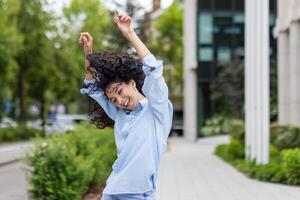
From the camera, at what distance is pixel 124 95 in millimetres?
4027

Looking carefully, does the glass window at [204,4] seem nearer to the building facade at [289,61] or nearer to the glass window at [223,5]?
the glass window at [223,5]

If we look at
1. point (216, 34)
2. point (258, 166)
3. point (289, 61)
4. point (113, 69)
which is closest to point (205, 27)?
point (216, 34)

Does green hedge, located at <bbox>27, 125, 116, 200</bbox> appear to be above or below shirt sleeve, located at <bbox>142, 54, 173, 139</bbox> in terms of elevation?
below

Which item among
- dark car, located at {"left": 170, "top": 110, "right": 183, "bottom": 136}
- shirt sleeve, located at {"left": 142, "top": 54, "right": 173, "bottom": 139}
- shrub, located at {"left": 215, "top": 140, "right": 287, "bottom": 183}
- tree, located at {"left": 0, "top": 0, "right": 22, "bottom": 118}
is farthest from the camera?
dark car, located at {"left": 170, "top": 110, "right": 183, "bottom": 136}

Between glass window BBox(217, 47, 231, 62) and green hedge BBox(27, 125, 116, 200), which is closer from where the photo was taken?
green hedge BBox(27, 125, 116, 200)

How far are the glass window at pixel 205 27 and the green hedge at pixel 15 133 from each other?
1150 centimetres

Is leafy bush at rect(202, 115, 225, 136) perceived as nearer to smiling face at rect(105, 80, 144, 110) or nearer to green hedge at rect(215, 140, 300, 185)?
green hedge at rect(215, 140, 300, 185)

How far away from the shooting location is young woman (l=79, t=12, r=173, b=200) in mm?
3865

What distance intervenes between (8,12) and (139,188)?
122ft

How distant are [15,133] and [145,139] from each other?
130 feet

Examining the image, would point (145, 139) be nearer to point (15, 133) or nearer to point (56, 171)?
point (56, 171)

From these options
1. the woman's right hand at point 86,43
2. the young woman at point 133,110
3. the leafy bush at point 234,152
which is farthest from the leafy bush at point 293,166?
the young woman at point 133,110

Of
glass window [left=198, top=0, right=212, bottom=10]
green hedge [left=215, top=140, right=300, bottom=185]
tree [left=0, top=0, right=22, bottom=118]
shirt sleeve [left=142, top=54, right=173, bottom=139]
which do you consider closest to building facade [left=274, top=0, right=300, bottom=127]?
green hedge [left=215, top=140, right=300, bottom=185]

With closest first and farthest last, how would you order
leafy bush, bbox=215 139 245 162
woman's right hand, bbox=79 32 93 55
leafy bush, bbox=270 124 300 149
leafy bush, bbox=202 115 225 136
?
woman's right hand, bbox=79 32 93 55
leafy bush, bbox=270 124 300 149
leafy bush, bbox=215 139 245 162
leafy bush, bbox=202 115 225 136
